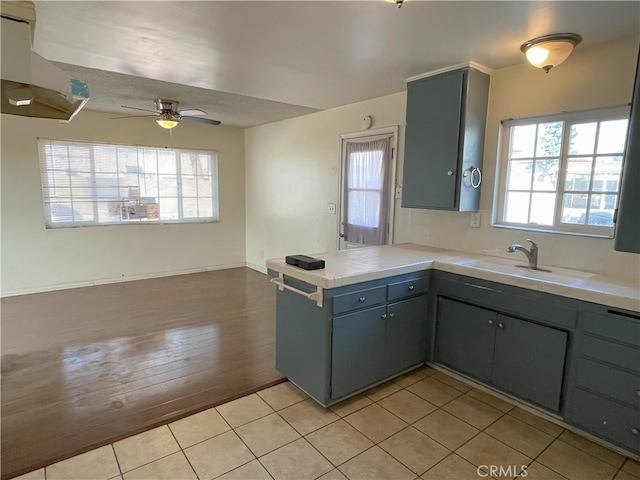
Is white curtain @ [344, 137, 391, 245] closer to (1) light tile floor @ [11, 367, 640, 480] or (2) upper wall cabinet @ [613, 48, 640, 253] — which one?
(1) light tile floor @ [11, 367, 640, 480]

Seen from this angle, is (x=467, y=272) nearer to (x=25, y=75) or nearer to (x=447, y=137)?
(x=447, y=137)

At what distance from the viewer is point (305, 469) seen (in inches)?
73.4

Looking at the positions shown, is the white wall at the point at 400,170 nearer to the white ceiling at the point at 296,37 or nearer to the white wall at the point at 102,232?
the white ceiling at the point at 296,37

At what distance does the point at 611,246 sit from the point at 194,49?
3.11 m

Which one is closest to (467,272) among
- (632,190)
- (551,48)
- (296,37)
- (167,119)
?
(632,190)

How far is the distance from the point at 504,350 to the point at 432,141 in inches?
66.8

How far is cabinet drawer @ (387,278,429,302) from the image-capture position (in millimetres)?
2523

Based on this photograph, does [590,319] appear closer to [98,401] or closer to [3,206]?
[98,401]

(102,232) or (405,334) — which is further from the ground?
(102,232)

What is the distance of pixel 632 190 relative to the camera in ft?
6.37

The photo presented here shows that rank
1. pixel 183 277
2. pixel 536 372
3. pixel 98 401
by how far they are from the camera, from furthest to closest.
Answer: pixel 183 277 → pixel 98 401 → pixel 536 372

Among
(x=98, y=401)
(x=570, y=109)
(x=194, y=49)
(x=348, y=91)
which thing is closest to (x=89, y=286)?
(x=98, y=401)

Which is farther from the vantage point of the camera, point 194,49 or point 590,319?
point 194,49

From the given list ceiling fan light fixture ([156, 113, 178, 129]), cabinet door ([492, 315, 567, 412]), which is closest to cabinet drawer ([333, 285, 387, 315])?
cabinet door ([492, 315, 567, 412])
